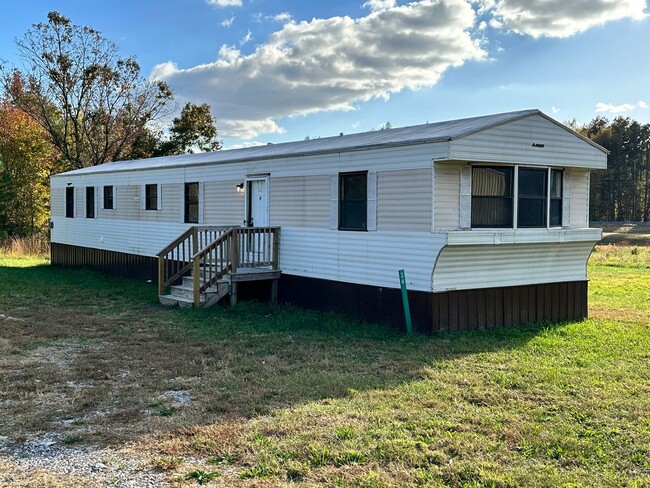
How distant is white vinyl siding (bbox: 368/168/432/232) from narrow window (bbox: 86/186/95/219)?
37.9 ft

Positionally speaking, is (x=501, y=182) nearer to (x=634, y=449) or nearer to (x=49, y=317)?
(x=634, y=449)

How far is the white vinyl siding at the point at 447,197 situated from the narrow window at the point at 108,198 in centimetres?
1134

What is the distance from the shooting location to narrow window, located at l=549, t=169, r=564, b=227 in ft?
34.6

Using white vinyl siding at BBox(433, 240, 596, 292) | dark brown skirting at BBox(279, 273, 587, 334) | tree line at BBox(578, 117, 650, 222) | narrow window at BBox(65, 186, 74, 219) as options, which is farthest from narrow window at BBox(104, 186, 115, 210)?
tree line at BBox(578, 117, 650, 222)

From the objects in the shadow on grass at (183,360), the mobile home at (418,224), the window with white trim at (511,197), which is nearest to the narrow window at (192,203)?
the mobile home at (418,224)

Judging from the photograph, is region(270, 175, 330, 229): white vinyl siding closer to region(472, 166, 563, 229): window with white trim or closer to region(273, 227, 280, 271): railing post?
region(273, 227, 280, 271): railing post

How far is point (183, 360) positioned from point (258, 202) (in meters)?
5.52

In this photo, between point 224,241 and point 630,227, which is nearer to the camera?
point 224,241

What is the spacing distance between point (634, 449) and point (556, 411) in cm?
95

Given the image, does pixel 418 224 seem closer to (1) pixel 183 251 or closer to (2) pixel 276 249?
(2) pixel 276 249

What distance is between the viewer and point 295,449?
15.1 ft

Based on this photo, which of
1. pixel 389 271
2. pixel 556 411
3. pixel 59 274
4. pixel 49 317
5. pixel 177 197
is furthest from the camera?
pixel 59 274

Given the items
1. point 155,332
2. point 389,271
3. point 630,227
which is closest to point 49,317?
point 155,332

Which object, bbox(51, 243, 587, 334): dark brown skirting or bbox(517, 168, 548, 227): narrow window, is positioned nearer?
bbox(51, 243, 587, 334): dark brown skirting
